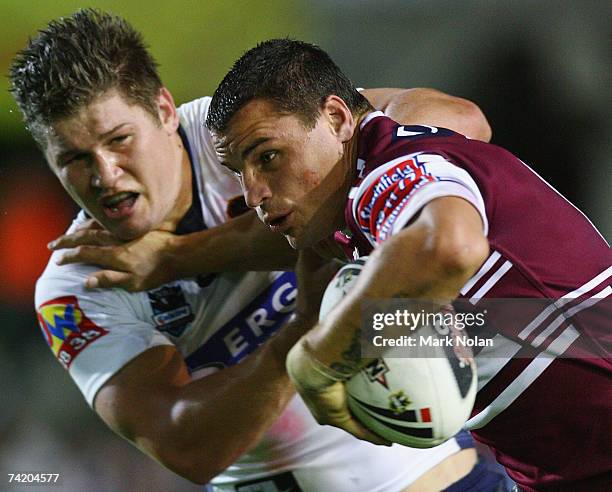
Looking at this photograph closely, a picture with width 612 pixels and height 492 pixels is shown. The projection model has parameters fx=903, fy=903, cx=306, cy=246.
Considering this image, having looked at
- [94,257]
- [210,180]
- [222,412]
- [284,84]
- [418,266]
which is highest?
[284,84]

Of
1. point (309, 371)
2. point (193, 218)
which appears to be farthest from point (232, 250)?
point (309, 371)

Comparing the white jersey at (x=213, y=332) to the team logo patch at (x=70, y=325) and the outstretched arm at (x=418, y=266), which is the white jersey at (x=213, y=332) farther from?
the outstretched arm at (x=418, y=266)

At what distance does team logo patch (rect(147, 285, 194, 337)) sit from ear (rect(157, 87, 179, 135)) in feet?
1.13

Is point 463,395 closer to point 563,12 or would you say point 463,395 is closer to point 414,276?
point 414,276

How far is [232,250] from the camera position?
183 centimetres

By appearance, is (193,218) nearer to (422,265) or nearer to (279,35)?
(422,265)

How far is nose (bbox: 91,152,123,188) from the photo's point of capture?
1790mm

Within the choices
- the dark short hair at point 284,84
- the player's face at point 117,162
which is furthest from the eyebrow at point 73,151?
the dark short hair at point 284,84

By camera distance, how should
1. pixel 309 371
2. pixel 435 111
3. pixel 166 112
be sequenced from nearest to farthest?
pixel 309 371 < pixel 435 111 < pixel 166 112

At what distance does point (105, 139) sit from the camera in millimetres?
1811

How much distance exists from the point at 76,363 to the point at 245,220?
49 cm

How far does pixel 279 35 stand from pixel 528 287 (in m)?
1.93

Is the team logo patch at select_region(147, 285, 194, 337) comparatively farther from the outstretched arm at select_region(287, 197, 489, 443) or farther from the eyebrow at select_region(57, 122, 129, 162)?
the outstretched arm at select_region(287, 197, 489, 443)

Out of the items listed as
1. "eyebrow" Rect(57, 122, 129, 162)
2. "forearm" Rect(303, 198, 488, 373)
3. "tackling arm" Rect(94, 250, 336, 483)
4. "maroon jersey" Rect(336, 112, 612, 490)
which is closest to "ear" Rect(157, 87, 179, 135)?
"eyebrow" Rect(57, 122, 129, 162)
